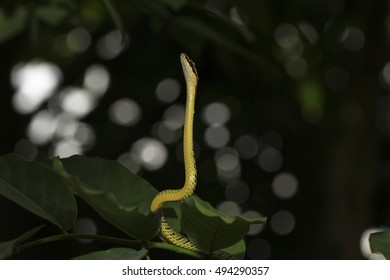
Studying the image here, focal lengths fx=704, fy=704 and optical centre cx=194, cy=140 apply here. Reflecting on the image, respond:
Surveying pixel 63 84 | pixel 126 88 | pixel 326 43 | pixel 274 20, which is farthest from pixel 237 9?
→ pixel 63 84

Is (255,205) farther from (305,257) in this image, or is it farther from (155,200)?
(155,200)

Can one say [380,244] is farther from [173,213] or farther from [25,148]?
[25,148]

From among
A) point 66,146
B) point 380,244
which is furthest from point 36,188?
point 66,146

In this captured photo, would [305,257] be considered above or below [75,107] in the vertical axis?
below

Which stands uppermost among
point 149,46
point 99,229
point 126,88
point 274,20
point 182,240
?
point 182,240

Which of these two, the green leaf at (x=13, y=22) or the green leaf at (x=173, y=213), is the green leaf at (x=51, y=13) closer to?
the green leaf at (x=13, y=22)
